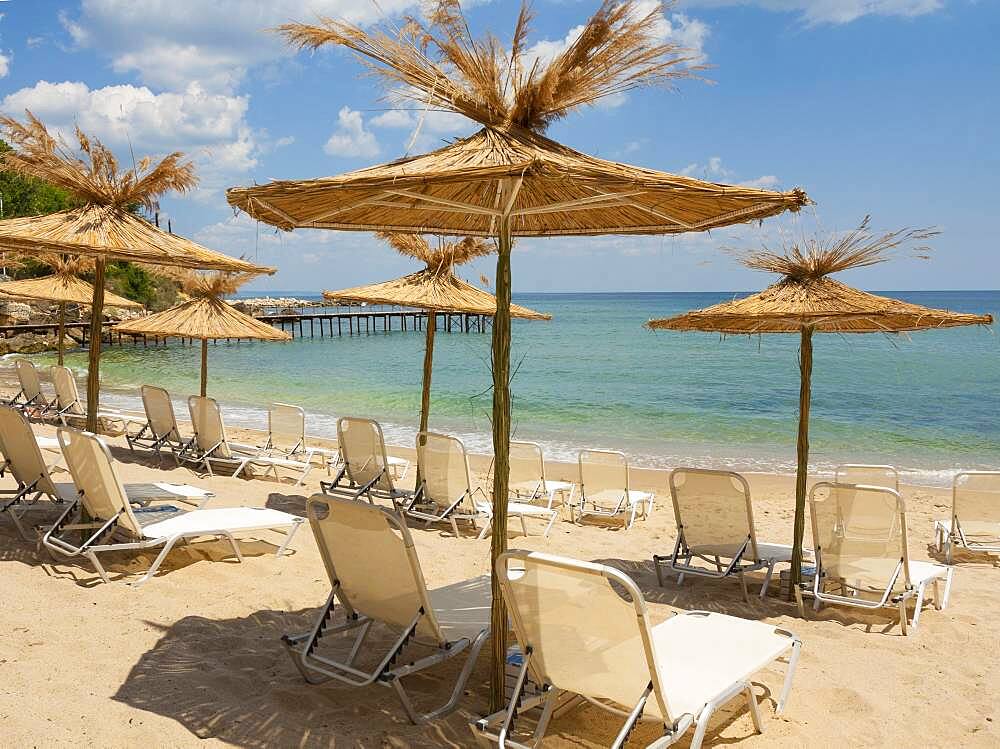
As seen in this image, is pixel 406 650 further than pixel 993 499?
No

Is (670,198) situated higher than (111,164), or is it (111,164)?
(111,164)

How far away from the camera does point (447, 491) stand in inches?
277

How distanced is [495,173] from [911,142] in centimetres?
7382

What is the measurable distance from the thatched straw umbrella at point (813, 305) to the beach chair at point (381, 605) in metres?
2.58

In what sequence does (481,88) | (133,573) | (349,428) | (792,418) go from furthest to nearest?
1. (792,418)
2. (349,428)
3. (133,573)
4. (481,88)

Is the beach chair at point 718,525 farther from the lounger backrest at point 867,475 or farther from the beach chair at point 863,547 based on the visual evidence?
the lounger backrest at point 867,475

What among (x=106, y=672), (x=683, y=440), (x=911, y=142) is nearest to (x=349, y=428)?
(x=106, y=672)

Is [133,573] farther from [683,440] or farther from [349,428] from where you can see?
[683,440]

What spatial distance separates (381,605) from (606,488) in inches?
210

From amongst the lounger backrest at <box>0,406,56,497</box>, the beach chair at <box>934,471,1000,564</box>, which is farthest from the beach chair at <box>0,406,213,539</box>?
the beach chair at <box>934,471,1000,564</box>

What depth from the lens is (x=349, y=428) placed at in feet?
25.1

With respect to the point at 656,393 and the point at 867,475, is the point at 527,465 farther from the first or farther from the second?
the point at 656,393

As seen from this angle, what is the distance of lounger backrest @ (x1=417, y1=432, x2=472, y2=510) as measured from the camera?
22.7 ft

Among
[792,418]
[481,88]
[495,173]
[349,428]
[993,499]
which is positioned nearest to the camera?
[495,173]
